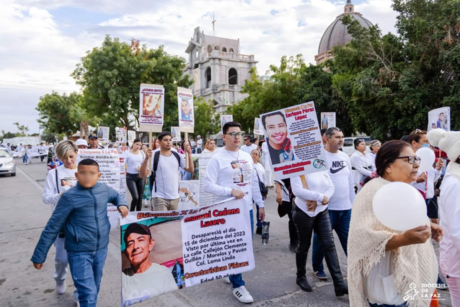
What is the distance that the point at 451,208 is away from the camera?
2.45m

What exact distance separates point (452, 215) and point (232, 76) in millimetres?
66861

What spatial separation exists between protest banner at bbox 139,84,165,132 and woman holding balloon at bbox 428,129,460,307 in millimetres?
5253

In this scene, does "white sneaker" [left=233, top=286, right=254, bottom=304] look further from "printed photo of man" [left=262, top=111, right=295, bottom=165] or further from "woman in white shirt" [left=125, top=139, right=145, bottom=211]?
"woman in white shirt" [left=125, top=139, right=145, bottom=211]

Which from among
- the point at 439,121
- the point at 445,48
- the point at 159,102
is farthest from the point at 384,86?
the point at 159,102

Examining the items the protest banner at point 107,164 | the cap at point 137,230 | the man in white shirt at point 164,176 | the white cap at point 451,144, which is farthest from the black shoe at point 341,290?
the protest banner at point 107,164

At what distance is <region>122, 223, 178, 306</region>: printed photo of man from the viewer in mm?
3543

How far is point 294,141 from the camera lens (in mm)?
4418

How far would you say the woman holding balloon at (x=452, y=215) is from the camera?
2.42 m

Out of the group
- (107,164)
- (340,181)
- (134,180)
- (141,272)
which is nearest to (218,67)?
(134,180)

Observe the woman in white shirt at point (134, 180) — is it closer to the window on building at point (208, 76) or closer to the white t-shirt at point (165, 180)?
the white t-shirt at point (165, 180)

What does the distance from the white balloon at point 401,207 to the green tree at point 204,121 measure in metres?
47.3

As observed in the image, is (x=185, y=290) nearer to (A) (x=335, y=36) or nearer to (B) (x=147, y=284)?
(B) (x=147, y=284)

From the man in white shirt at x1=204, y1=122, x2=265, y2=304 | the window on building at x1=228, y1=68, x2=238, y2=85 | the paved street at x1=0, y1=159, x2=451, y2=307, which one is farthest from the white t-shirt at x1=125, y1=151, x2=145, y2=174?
the window on building at x1=228, y1=68, x2=238, y2=85

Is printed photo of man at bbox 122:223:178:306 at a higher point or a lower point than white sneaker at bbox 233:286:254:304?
higher
